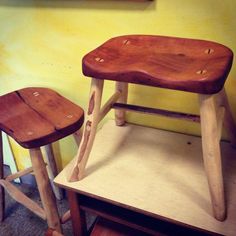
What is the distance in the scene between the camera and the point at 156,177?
783 mm

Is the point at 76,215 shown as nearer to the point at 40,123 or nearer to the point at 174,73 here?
the point at 40,123

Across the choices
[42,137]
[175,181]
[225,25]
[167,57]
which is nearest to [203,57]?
[167,57]

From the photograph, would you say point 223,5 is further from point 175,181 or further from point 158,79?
point 175,181

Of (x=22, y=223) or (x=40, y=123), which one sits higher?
(x=40, y=123)

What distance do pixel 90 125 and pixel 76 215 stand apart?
1.10ft

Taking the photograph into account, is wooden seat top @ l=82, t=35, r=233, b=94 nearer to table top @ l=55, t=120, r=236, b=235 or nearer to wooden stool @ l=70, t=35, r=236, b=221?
wooden stool @ l=70, t=35, r=236, b=221

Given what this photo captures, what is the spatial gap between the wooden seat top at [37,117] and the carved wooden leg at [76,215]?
18cm

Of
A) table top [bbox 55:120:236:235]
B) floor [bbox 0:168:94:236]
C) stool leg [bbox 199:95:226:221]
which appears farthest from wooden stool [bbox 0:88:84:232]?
stool leg [bbox 199:95:226:221]

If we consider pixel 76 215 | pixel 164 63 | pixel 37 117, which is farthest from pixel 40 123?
pixel 164 63

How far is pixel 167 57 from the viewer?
0.64 metres

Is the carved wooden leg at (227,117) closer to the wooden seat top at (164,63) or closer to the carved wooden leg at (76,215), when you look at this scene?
the wooden seat top at (164,63)

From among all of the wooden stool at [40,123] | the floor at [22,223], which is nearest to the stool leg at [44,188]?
the wooden stool at [40,123]

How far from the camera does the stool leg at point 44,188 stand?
820mm

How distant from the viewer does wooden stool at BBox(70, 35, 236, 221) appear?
1.80 feet
